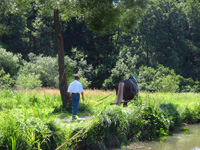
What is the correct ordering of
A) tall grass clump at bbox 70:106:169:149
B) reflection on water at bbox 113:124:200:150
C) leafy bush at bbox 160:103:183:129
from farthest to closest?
leafy bush at bbox 160:103:183:129 → reflection on water at bbox 113:124:200:150 → tall grass clump at bbox 70:106:169:149

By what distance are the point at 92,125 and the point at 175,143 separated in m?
3.47

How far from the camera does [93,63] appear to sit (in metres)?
40.7

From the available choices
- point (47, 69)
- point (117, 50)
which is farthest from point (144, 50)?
point (47, 69)

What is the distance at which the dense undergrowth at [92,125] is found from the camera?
6.42m

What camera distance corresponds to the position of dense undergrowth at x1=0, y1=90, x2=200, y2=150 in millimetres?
6422

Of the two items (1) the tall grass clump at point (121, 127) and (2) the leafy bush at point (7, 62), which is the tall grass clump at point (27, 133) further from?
(2) the leafy bush at point (7, 62)

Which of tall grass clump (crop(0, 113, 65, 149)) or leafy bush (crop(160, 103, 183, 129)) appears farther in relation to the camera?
leafy bush (crop(160, 103, 183, 129))

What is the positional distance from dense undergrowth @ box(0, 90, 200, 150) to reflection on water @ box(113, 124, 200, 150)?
39cm

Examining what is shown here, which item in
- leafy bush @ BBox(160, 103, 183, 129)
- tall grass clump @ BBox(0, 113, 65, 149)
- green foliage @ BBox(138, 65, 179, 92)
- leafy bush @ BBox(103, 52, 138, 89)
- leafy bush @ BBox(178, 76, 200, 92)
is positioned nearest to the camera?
Answer: tall grass clump @ BBox(0, 113, 65, 149)

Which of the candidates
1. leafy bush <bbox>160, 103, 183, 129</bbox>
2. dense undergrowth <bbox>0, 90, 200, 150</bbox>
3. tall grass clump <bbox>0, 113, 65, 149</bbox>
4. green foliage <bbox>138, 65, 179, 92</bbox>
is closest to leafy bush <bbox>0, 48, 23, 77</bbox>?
green foliage <bbox>138, 65, 179, 92</bbox>

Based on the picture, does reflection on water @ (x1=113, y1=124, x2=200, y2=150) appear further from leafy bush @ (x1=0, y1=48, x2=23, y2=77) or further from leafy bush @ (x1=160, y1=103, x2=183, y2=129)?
leafy bush @ (x1=0, y1=48, x2=23, y2=77)

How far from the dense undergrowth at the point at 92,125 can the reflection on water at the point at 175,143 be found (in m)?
0.39

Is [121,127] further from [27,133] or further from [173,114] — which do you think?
[173,114]

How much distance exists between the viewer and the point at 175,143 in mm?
9641
